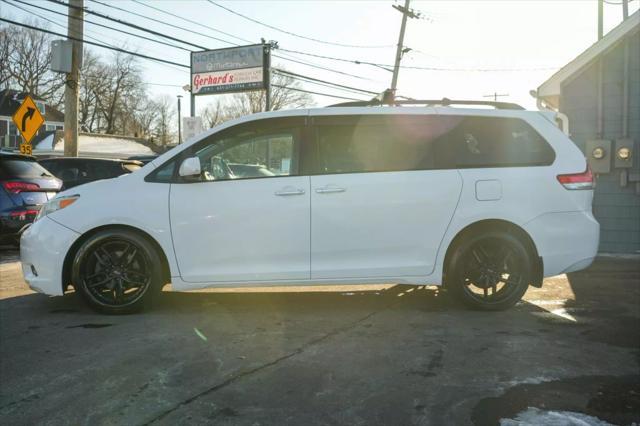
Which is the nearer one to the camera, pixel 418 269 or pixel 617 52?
pixel 418 269

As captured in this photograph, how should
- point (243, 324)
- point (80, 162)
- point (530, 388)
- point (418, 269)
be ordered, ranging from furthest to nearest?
point (80, 162) → point (418, 269) → point (243, 324) → point (530, 388)

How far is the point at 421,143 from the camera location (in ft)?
16.2

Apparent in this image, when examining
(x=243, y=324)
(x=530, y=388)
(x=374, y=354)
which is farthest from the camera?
(x=243, y=324)

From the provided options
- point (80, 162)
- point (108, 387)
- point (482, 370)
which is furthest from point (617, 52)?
point (80, 162)

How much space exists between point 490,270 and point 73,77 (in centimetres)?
1256

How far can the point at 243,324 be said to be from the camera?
447cm

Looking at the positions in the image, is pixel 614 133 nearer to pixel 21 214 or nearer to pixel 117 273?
pixel 117 273

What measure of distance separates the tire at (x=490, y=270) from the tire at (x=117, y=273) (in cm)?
256

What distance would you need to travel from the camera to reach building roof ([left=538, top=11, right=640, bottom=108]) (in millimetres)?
9266

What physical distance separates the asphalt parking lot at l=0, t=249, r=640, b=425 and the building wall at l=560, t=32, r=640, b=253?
14.9 feet

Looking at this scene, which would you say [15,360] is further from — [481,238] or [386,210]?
[481,238]

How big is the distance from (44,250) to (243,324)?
1812 millimetres

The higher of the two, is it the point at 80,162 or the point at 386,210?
the point at 80,162

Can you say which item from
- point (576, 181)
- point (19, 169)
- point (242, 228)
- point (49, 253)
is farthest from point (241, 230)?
point (19, 169)
